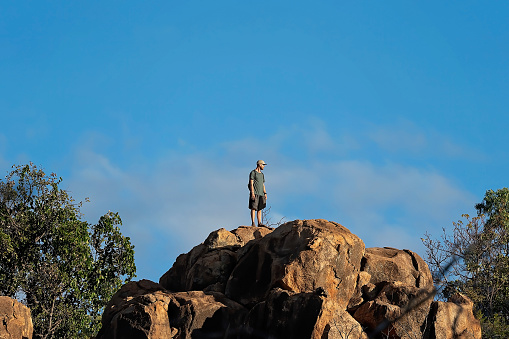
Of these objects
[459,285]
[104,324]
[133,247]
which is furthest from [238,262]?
[459,285]

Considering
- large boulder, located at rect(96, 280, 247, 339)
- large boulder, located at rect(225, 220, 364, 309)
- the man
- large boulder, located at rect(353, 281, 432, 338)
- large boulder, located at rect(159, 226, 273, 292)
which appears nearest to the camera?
large boulder, located at rect(96, 280, 247, 339)

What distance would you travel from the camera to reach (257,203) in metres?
26.2

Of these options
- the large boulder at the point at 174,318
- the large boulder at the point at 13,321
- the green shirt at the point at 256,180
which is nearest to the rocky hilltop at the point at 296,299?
the large boulder at the point at 174,318

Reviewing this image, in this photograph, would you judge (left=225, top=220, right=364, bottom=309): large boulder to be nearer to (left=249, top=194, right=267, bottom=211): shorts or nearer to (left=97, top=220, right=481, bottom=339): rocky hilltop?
(left=97, top=220, right=481, bottom=339): rocky hilltop

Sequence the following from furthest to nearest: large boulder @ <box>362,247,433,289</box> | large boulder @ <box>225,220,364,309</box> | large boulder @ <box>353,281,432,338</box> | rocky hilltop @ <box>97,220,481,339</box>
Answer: large boulder @ <box>362,247,433,289</box>, large boulder @ <box>225,220,364,309</box>, large boulder @ <box>353,281,432,338</box>, rocky hilltop @ <box>97,220,481,339</box>

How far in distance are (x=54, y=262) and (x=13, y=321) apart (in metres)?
9.33

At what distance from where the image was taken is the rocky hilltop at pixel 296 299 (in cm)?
1755

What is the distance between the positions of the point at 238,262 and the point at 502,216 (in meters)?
23.3

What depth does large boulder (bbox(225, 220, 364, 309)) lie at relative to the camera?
63.4ft

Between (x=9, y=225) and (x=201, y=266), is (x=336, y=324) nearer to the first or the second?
(x=201, y=266)

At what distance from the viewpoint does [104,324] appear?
2086cm

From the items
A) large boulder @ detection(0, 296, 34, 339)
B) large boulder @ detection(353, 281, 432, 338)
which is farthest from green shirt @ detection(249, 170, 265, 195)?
large boulder @ detection(0, 296, 34, 339)

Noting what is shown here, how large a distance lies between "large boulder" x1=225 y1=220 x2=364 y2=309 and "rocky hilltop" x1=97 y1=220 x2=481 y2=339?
3 centimetres

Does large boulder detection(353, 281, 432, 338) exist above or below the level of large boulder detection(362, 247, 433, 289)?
below
